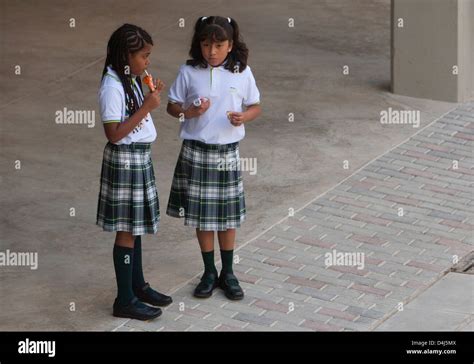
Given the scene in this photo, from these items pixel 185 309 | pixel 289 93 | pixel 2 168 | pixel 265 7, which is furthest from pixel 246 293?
pixel 265 7

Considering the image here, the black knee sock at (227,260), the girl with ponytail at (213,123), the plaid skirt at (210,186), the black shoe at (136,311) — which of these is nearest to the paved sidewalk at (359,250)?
the black shoe at (136,311)

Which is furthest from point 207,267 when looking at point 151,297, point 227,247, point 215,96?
point 215,96

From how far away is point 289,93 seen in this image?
1223cm

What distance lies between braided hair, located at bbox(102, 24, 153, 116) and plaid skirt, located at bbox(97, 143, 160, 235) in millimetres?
260

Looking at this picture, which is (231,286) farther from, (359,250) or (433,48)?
(433,48)

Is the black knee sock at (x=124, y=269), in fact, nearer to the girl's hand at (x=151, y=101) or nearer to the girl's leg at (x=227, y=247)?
the girl's leg at (x=227, y=247)

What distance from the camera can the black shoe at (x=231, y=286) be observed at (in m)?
8.24

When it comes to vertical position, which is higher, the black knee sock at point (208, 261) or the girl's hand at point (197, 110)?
the girl's hand at point (197, 110)

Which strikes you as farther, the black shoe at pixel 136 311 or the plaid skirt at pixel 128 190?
the black shoe at pixel 136 311

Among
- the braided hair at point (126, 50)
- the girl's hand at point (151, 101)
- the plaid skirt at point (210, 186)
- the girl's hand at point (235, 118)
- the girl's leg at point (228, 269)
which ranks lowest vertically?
the girl's leg at point (228, 269)

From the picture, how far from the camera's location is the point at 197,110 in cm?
789

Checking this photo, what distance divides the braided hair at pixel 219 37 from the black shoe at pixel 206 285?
1.36 m
